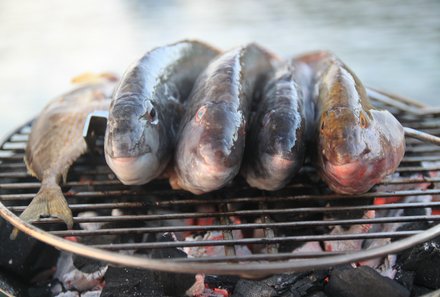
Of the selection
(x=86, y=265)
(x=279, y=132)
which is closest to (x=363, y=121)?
(x=279, y=132)

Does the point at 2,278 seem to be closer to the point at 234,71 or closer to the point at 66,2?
the point at 234,71

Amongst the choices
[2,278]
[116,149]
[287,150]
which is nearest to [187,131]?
[116,149]

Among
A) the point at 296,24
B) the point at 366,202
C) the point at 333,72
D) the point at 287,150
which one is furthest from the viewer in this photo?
the point at 296,24

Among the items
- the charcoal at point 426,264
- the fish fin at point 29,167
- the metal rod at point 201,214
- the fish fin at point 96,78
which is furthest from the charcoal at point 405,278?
the fish fin at point 96,78

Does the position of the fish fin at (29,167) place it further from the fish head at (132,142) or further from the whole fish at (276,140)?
the whole fish at (276,140)

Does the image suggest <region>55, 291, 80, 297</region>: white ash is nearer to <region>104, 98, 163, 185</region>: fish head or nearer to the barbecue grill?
the barbecue grill

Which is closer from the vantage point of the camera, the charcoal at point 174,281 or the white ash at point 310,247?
the charcoal at point 174,281

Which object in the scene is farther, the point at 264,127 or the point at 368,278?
the point at 264,127
